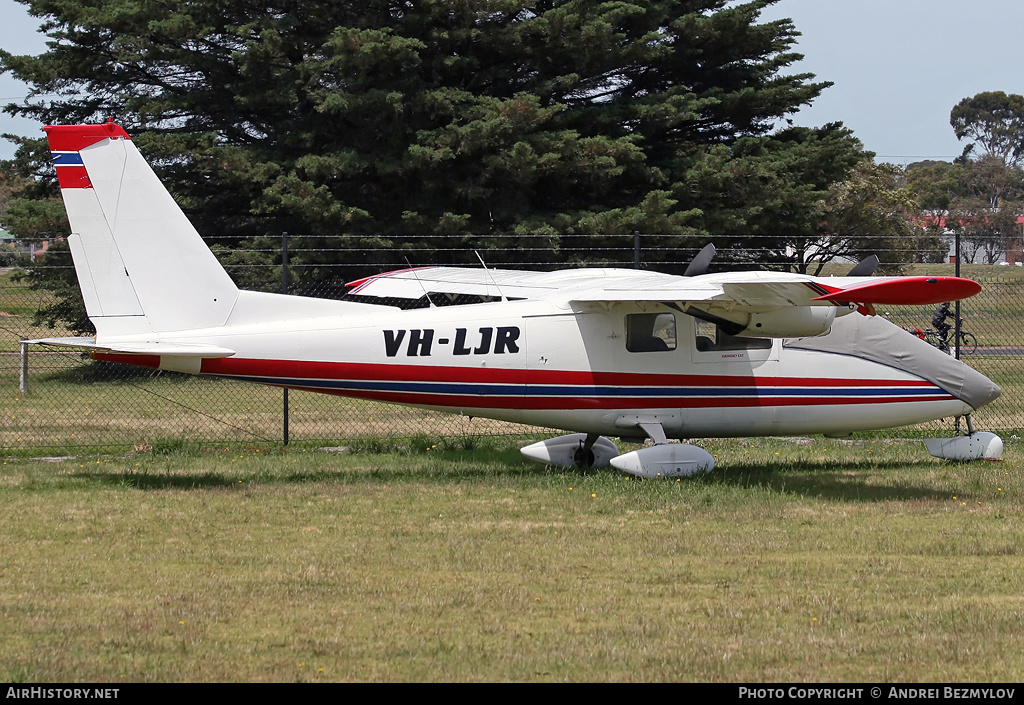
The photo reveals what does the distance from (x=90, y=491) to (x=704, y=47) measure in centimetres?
2253

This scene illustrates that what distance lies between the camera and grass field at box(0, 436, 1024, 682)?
6203 millimetres

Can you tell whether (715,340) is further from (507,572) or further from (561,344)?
(507,572)

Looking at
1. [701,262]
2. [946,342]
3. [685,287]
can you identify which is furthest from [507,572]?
[946,342]

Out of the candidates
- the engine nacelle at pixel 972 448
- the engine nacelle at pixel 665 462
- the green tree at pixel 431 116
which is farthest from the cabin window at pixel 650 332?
the green tree at pixel 431 116

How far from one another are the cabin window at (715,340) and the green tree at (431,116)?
1294 centimetres

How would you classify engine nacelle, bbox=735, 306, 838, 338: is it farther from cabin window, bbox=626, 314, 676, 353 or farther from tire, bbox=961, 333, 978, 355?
tire, bbox=961, 333, 978, 355

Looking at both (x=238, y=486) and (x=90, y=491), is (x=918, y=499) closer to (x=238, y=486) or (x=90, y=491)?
(x=238, y=486)

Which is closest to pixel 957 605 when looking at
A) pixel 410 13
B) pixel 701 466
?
pixel 701 466

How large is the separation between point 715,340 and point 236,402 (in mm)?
11804

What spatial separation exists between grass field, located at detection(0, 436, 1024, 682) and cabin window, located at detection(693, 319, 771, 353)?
60.3 inches

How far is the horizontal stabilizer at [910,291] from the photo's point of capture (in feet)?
31.7

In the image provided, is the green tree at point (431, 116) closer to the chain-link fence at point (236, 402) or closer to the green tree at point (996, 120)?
the chain-link fence at point (236, 402)

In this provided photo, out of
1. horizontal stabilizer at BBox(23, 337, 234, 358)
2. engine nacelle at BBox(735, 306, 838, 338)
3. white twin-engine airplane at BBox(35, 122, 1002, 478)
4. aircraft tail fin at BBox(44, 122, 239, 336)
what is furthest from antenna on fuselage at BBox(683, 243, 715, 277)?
aircraft tail fin at BBox(44, 122, 239, 336)

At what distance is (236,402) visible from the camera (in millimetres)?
21438
